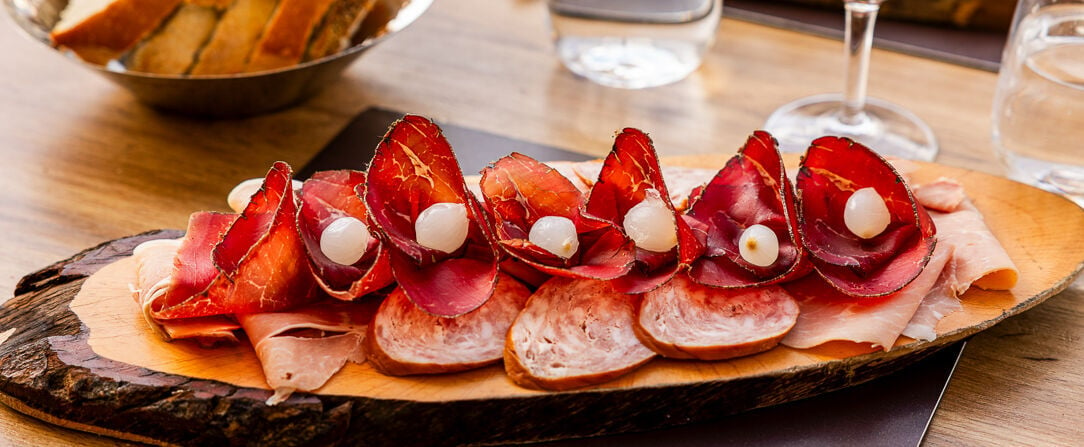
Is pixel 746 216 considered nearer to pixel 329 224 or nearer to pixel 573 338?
pixel 573 338

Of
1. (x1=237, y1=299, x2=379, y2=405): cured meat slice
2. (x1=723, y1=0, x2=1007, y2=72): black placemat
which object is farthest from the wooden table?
(x1=237, y1=299, x2=379, y2=405): cured meat slice

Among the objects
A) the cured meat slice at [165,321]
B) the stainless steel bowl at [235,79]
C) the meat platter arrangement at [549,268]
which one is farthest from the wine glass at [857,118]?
the cured meat slice at [165,321]

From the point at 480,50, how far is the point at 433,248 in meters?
1.10

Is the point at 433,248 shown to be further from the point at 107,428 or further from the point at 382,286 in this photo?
the point at 107,428

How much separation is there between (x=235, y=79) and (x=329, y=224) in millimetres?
601

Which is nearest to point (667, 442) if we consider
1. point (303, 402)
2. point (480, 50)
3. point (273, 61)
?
point (303, 402)

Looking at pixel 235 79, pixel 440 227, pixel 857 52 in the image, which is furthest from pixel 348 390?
pixel 857 52

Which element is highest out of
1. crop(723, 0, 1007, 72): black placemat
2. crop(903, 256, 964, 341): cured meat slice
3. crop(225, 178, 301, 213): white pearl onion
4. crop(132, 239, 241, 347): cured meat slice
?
crop(225, 178, 301, 213): white pearl onion

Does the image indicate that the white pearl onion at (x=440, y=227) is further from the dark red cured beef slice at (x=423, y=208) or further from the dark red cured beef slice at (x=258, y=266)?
the dark red cured beef slice at (x=258, y=266)

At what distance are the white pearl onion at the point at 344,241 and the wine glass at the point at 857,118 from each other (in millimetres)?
943

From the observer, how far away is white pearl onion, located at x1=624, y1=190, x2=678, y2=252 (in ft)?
3.90

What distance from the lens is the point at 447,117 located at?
1.96 metres

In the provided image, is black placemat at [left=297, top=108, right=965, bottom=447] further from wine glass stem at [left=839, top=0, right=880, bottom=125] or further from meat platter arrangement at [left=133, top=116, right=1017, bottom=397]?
wine glass stem at [left=839, top=0, right=880, bottom=125]

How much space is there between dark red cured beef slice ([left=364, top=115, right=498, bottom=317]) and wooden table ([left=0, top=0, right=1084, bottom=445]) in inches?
23.1
